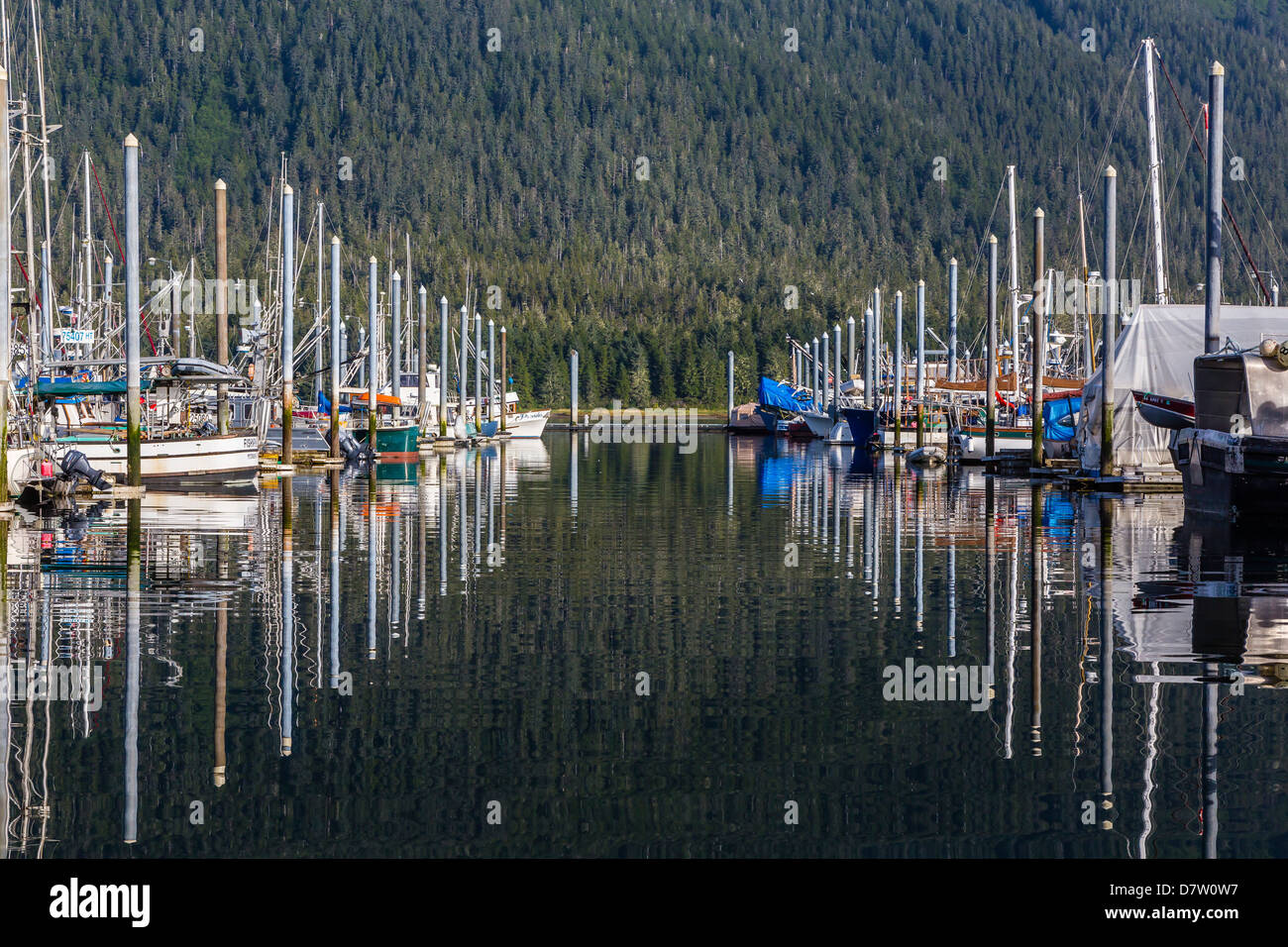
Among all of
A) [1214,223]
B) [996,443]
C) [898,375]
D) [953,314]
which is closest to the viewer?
[1214,223]

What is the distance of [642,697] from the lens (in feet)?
51.0

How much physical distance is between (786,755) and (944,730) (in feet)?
5.15

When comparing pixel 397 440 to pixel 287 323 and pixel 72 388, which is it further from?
pixel 72 388

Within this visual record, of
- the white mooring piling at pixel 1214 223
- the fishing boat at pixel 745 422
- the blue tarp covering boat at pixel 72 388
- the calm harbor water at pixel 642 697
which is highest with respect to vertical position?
the white mooring piling at pixel 1214 223

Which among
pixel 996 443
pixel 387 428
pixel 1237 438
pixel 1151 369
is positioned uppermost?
pixel 1151 369

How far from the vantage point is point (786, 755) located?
13227 mm

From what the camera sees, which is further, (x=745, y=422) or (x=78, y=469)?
(x=745, y=422)

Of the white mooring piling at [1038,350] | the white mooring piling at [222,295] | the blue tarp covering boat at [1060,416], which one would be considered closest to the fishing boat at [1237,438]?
the white mooring piling at [1038,350]

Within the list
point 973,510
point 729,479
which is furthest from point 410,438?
point 973,510

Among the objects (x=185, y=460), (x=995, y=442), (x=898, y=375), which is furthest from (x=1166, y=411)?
(x=898, y=375)

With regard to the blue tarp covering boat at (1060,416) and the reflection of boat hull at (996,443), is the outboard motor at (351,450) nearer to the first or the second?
the reflection of boat hull at (996,443)

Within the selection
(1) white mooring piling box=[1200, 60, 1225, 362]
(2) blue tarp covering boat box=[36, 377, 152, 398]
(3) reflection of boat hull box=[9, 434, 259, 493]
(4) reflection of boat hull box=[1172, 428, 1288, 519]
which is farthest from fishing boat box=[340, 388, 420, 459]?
(4) reflection of boat hull box=[1172, 428, 1288, 519]

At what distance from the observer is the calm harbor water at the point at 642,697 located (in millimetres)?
11219
